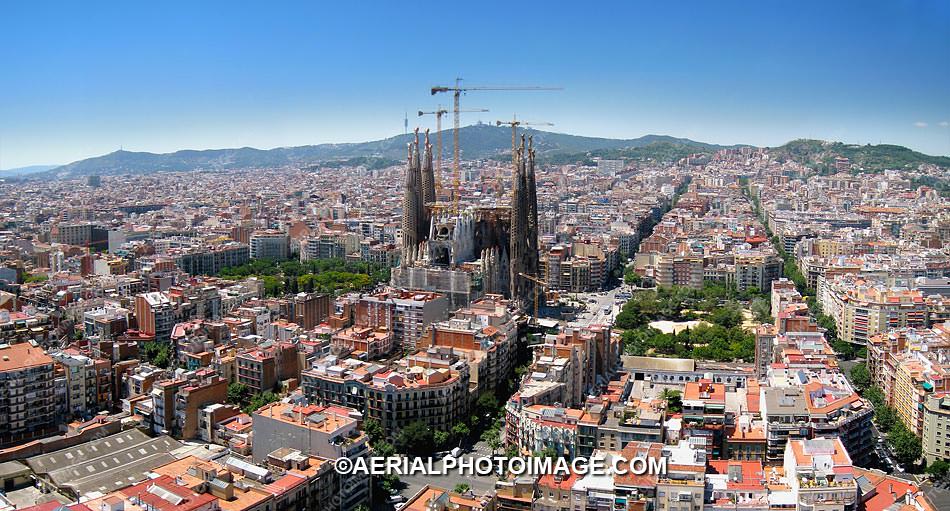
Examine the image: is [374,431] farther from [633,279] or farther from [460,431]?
[633,279]

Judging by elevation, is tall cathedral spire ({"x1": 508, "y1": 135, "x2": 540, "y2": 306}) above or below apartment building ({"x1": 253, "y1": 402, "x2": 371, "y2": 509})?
above

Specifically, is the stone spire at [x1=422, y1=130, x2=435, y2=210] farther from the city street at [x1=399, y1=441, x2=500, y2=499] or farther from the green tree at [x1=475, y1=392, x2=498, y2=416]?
the city street at [x1=399, y1=441, x2=500, y2=499]

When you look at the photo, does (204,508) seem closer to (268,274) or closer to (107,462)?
(107,462)

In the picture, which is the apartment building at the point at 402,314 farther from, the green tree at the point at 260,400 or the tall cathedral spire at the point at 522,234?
the tall cathedral spire at the point at 522,234

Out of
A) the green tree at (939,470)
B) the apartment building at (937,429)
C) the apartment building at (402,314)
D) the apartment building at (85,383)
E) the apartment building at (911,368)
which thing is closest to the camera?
the green tree at (939,470)

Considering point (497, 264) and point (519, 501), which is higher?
point (497, 264)

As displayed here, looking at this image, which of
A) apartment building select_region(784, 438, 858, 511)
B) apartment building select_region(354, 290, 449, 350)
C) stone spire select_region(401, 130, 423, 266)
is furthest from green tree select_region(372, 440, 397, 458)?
stone spire select_region(401, 130, 423, 266)

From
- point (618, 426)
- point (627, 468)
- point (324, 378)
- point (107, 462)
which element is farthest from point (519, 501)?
point (107, 462)

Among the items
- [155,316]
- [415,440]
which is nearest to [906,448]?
[415,440]

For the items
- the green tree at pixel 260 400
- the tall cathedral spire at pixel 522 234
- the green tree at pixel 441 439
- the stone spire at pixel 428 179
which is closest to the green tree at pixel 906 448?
the green tree at pixel 441 439
